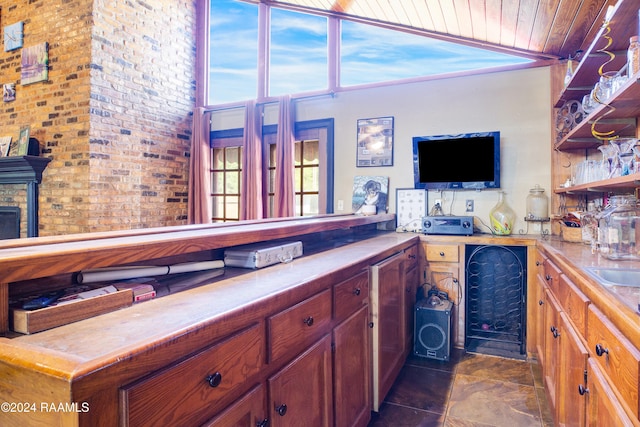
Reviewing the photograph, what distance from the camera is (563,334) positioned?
1.62 metres

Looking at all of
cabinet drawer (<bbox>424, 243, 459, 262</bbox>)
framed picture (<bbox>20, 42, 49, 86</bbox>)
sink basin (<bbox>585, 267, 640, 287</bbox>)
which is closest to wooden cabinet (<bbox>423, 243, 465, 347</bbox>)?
cabinet drawer (<bbox>424, 243, 459, 262</bbox>)

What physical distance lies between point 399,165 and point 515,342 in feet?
5.98

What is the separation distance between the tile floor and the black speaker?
0.23ft

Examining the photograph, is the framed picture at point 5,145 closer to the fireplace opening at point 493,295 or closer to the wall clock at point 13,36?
the wall clock at point 13,36

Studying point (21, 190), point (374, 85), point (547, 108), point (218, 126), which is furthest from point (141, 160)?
point (547, 108)

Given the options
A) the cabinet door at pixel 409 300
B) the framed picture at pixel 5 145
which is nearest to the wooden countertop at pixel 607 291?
the cabinet door at pixel 409 300

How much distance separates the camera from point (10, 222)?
14.2 ft

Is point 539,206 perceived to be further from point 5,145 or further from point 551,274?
point 5,145

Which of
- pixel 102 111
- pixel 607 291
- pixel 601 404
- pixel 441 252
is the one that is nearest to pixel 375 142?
pixel 441 252

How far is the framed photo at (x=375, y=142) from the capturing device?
150 inches

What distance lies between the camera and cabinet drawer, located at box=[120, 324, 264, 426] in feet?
2.26

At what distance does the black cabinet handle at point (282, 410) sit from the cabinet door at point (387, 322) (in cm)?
87

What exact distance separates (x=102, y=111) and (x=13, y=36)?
1644 mm

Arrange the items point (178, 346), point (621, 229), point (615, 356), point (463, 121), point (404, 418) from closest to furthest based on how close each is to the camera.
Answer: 1. point (178, 346)
2. point (615, 356)
3. point (621, 229)
4. point (404, 418)
5. point (463, 121)
